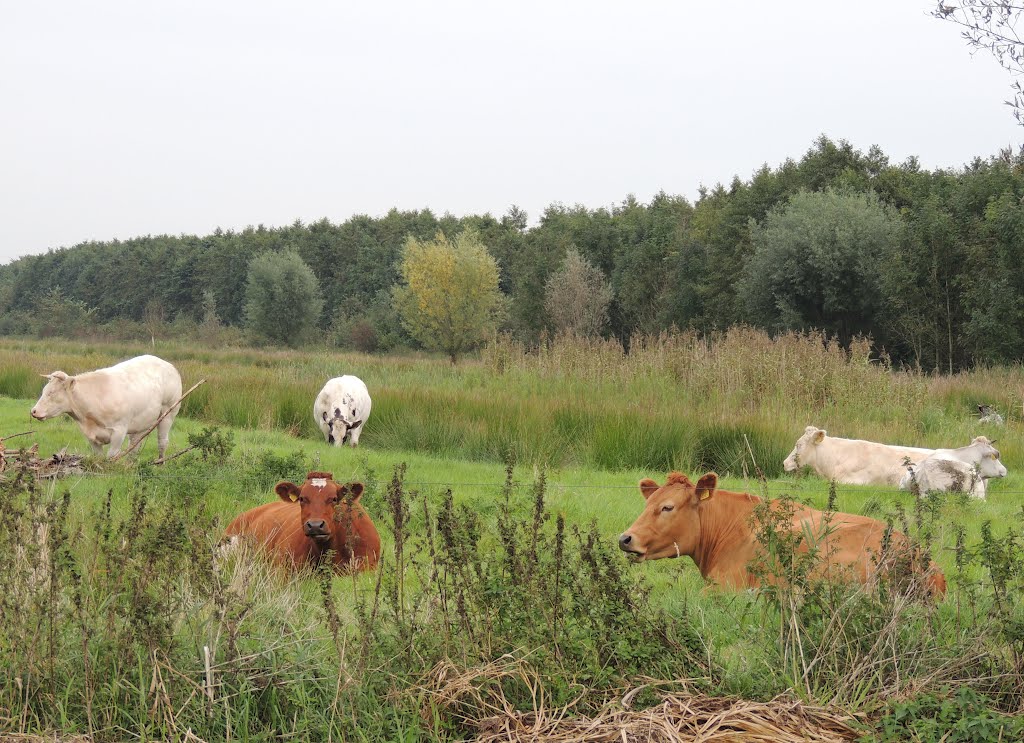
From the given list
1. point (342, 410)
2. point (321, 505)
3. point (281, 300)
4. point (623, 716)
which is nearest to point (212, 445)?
point (321, 505)

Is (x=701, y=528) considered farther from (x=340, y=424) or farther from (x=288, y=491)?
(x=340, y=424)

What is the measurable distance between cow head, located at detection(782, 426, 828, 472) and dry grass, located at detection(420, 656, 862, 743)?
831 cm

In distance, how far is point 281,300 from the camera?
2685 inches

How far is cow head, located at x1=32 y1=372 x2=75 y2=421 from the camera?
13.3 m

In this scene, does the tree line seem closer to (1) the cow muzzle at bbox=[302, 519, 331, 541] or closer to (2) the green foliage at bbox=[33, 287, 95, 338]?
(2) the green foliage at bbox=[33, 287, 95, 338]

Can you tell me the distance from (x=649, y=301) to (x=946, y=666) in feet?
173

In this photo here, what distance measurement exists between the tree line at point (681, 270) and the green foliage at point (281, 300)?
0.51 ft

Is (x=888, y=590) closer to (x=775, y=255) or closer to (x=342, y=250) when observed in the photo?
(x=775, y=255)

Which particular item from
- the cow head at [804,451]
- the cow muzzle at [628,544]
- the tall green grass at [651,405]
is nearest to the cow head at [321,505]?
the cow muzzle at [628,544]

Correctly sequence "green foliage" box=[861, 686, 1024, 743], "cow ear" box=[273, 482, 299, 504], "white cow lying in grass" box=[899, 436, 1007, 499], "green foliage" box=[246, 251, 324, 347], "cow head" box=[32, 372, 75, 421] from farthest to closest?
"green foliage" box=[246, 251, 324, 347] < "cow head" box=[32, 372, 75, 421] < "white cow lying in grass" box=[899, 436, 1007, 499] < "cow ear" box=[273, 482, 299, 504] < "green foliage" box=[861, 686, 1024, 743]

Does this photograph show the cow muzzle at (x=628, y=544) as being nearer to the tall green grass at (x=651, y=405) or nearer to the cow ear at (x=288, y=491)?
the cow ear at (x=288, y=491)

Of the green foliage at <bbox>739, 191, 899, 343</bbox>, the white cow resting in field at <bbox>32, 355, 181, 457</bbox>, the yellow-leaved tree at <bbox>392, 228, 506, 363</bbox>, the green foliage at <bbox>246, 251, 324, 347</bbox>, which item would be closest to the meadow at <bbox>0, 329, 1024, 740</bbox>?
the white cow resting in field at <bbox>32, 355, 181, 457</bbox>

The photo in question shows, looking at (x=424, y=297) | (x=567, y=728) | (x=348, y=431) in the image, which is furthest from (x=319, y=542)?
(x=424, y=297)

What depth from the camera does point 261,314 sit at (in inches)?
2702
